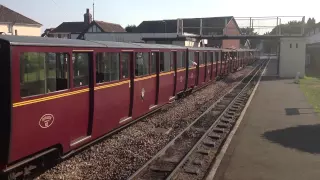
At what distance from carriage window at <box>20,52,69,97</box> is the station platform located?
348 centimetres

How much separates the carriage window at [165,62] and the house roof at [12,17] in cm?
2891

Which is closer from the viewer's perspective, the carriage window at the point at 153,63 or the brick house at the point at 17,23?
the carriage window at the point at 153,63

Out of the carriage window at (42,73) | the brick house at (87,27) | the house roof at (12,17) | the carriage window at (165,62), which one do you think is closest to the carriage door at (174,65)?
the carriage window at (165,62)

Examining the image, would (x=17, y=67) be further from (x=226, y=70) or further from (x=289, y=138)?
(x=226, y=70)

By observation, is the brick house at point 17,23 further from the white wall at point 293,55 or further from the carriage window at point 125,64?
the carriage window at point 125,64

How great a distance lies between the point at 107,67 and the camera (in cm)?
907

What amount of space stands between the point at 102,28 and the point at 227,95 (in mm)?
41665

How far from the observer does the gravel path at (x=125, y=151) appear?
7.11 m

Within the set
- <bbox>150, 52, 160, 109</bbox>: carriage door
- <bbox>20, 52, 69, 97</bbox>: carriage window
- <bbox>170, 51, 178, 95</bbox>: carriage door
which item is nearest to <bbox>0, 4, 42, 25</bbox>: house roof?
<bbox>170, 51, 178, 95</bbox>: carriage door

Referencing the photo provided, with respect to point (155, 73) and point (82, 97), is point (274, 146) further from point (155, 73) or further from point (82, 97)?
point (155, 73)

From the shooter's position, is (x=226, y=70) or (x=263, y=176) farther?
(x=226, y=70)

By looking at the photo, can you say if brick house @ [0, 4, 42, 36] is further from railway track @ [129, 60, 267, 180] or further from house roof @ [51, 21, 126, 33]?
railway track @ [129, 60, 267, 180]

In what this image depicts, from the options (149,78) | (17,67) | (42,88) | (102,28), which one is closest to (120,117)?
(149,78)

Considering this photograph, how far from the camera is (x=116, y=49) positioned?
9.65 m
